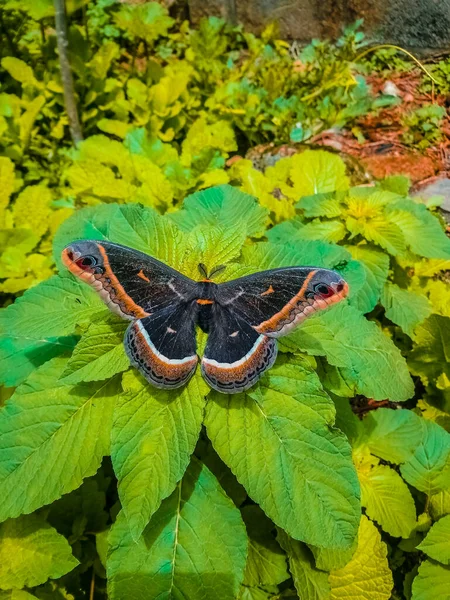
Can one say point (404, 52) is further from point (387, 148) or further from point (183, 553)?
point (183, 553)

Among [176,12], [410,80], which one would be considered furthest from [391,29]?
[176,12]

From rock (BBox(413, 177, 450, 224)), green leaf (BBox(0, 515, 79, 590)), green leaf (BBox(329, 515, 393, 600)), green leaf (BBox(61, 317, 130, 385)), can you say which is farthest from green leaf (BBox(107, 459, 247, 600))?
rock (BBox(413, 177, 450, 224))

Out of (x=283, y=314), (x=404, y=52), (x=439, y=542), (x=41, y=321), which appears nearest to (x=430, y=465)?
(x=439, y=542)

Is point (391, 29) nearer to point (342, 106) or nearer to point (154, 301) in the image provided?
point (342, 106)

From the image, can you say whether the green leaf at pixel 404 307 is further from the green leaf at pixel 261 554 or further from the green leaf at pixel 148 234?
the green leaf at pixel 148 234

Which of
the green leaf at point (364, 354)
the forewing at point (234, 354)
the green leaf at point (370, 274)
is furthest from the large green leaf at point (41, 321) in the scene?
the green leaf at point (370, 274)

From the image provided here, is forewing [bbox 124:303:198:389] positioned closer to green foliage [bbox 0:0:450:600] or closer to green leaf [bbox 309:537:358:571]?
green foliage [bbox 0:0:450:600]
